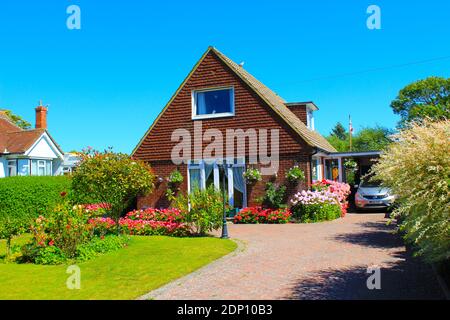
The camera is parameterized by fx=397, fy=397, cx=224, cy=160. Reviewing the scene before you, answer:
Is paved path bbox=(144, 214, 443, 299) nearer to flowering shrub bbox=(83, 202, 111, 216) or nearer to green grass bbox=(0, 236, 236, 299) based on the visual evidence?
green grass bbox=(0, 236, 236, 299)

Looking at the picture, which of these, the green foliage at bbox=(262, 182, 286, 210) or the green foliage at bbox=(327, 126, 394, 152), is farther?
the green foliage at bbox=(327, 126, 394, 152)

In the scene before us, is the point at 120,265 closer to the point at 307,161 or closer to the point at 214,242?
the point at 214,242

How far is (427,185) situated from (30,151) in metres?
31.8

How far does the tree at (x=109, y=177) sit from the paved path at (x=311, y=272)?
13.5 ft

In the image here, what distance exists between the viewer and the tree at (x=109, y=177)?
1287cm

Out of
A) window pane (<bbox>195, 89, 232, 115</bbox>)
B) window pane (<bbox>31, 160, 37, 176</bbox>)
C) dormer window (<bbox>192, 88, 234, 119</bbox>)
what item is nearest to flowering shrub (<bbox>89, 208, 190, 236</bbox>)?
dormer window (<bbox>192, 88, 234, 119</bbox>)

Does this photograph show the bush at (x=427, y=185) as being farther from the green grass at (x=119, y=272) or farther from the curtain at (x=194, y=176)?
the curtain at (x=194, y=176)

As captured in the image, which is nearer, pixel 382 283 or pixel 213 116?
pixel 382 283

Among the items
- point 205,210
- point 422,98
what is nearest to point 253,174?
point 205,210

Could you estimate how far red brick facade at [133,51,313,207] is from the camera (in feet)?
59.5

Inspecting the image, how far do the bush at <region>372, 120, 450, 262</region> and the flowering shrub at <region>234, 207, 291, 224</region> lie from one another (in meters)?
10.3

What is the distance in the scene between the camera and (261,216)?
17.4 metres

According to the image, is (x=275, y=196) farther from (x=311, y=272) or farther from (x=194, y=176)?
(x=311, y=272)
